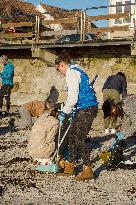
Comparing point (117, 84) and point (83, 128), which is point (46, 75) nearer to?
point (117, 84)

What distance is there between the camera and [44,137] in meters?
6.92

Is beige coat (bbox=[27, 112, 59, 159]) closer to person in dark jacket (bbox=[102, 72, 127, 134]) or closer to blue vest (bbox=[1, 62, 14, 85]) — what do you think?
person in dark jacket (bbox=[102, 72, 127, 134])

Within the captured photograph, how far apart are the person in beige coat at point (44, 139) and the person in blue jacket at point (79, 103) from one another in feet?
2.20

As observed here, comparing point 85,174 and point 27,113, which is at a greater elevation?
point 27,113

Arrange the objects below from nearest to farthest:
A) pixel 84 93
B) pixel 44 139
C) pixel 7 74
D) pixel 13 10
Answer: pixel 84 93 < pixel 44 139 < pixel 7 74 < pixel 13 10

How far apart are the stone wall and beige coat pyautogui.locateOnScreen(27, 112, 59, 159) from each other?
8.90 meters

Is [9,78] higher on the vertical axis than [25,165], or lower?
higher

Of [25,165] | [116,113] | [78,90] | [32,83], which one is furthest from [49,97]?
[78,90]

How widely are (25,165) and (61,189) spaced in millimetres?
1579

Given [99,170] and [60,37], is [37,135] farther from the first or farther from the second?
[60,37]

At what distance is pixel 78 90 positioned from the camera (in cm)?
597

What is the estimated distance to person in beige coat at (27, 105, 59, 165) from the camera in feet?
22.6

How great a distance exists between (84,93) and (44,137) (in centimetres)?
120

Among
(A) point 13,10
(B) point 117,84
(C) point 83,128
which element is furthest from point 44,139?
(A) point 13,10
